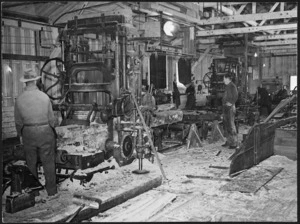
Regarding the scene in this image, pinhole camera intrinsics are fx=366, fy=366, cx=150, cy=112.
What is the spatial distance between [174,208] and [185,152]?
4408 millimetres

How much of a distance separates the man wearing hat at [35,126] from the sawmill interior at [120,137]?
0.05 ft

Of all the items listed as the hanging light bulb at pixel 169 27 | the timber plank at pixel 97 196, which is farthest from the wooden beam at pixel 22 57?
the timber plank at pixel 97 196

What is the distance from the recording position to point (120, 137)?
732 centimetres

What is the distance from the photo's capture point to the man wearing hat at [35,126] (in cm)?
541

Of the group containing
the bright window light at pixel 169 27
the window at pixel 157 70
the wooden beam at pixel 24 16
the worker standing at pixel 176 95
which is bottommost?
the worker standing at pixel 176 95

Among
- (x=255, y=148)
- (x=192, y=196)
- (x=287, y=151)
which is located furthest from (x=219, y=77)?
(x=192, y=196)

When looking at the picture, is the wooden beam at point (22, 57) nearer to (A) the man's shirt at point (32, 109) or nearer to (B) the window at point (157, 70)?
(B) the window at point (157, 70)

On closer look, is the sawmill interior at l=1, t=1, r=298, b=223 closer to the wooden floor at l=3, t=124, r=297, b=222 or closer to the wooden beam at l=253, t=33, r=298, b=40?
the wooden floor at l=3, t=124, r=297, b=222

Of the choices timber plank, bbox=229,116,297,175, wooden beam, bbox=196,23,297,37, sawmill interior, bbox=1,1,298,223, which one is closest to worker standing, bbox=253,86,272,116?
wooden beam, bbox=196,23,297,37

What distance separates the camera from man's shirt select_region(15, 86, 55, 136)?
5395mm

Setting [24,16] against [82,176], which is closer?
[82,176]

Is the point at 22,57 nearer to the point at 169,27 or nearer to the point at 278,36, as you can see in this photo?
the point at 169,27

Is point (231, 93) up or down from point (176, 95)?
up

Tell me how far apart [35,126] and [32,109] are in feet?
0.83
